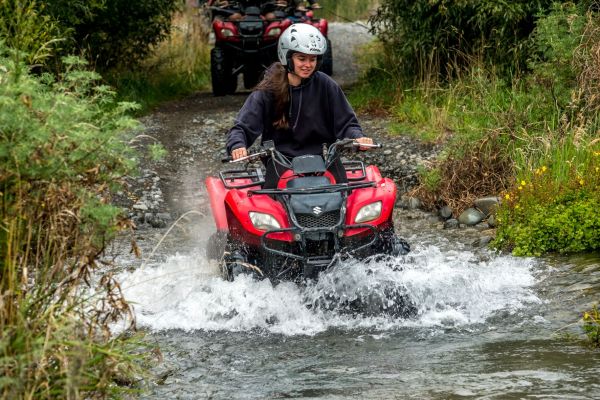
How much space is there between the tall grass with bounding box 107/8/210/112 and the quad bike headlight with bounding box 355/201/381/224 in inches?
378

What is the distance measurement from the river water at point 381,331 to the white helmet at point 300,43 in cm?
153

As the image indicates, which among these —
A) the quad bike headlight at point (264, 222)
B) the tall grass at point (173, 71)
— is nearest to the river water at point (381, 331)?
the quad bike headlight at point (264, 222)

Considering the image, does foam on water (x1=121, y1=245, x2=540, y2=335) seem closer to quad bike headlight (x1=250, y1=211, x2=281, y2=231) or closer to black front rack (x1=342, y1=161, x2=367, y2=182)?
quad bike headlight (x1=250, y1=211, x2=281, y2=231)

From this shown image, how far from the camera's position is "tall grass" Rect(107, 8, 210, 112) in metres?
17.8

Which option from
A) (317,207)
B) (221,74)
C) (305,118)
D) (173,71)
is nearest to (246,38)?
(221,74)

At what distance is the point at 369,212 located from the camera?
736 centimetres

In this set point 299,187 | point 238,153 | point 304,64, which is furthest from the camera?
point 304,64

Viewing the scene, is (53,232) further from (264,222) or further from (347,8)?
(347,8)

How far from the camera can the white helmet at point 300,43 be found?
7.75 metres

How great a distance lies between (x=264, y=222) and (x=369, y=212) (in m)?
0.68

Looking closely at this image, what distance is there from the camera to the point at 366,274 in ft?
23.9

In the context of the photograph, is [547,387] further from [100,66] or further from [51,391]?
[100,66]

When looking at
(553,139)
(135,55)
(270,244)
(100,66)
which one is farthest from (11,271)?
(135,55)

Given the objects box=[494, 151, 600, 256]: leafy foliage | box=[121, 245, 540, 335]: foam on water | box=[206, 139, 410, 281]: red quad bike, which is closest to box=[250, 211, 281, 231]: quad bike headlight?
box=[206, 139, 410, 281]: red quad bike
